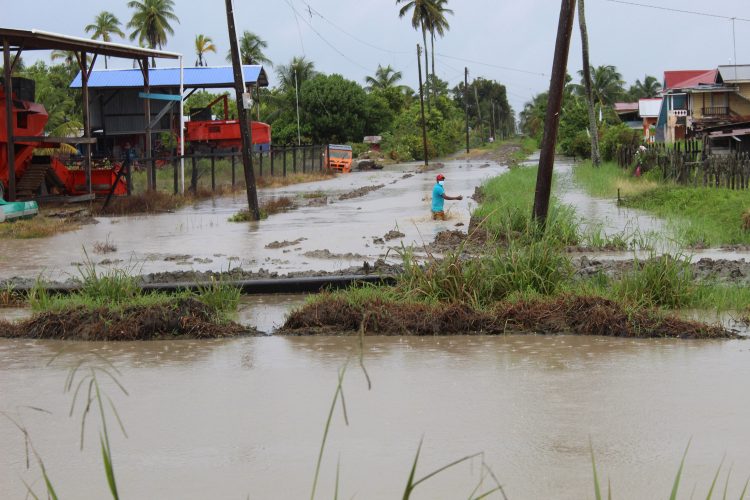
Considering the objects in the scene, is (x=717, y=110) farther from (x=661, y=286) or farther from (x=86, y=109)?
(x=661, y=286)

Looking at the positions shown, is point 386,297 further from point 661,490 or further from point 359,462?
point 661,490

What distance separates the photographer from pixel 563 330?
9883 mm

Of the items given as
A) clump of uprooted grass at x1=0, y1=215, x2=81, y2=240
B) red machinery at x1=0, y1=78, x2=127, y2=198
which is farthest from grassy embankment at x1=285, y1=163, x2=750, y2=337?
red machinery at x1=0, y1=78, x2=127, y2=198

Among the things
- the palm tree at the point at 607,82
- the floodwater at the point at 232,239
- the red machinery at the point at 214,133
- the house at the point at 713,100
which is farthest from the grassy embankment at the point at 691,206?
the palm tree at the point at 607,82

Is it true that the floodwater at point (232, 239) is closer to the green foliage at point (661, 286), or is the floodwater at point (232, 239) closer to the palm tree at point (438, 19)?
the green foliage at point (661, 286)

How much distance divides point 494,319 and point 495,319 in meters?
0.01

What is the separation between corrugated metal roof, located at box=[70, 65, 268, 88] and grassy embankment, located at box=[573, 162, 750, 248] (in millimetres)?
18564

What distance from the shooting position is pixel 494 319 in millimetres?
10117

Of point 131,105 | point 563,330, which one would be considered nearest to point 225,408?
point 563,330

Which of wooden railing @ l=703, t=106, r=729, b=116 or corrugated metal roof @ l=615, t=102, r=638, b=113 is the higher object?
corrugated metal roof @ l=615, t=102, r=638, b=113

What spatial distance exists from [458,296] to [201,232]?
39.9 feet

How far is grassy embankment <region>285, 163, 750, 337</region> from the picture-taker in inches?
389

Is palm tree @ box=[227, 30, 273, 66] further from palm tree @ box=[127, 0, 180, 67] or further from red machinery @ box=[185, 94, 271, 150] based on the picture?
red machinery @ box=[185, 94, 271, 150]

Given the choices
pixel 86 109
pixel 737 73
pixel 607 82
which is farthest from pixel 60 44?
pixel 607 82
